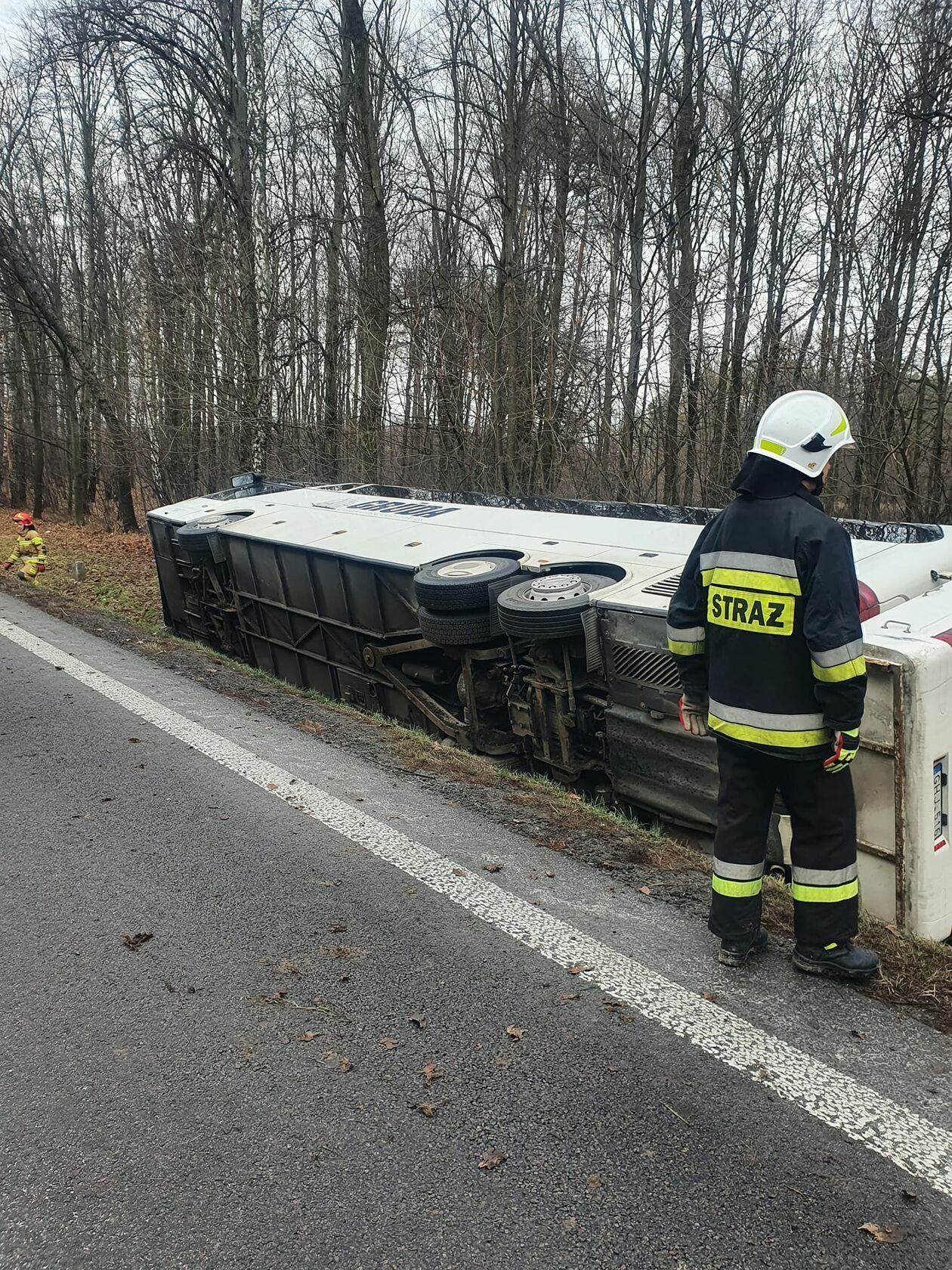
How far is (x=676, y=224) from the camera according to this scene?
47.0ft

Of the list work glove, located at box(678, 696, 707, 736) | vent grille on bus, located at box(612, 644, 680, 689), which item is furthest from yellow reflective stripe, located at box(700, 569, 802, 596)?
vent grille on bus, located at box(612, 644, 680, 689)

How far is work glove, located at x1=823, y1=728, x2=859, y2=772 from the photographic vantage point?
10.0ft

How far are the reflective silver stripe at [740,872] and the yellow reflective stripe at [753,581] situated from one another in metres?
0.95

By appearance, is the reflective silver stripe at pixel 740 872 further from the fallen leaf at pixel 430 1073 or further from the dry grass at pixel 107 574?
the dry grass at pixel 107 574

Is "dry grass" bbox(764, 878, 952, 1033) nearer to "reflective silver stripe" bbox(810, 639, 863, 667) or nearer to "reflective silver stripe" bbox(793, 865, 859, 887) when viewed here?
"reflective silver stripe" bbox(793, 865, 859, 887)

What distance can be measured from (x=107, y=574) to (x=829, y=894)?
48.1ft

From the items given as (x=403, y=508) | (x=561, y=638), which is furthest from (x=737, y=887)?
(x=403, y=508)

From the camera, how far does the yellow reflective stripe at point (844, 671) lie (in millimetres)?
2980

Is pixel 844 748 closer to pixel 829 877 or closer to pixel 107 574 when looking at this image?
pixel 829 877

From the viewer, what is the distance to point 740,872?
3328mm

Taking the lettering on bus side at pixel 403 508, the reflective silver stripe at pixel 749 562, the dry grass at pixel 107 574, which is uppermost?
the reflective silver stripe at pixel 749 562

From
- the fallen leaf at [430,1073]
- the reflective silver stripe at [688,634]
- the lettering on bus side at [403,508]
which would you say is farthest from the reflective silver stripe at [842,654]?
the lettering on bus side at [403,508]

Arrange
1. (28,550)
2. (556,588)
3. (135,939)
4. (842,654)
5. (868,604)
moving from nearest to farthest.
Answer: (842,654) → (135,939) → (868,604) → (556,588) → (28,550)

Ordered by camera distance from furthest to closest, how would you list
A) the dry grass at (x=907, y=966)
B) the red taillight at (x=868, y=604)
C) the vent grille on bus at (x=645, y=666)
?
the vent grille on bus at (x=645, y=666)
the red taillight at (x=868, y=604)
the dry grass at (x=907, y=966)
